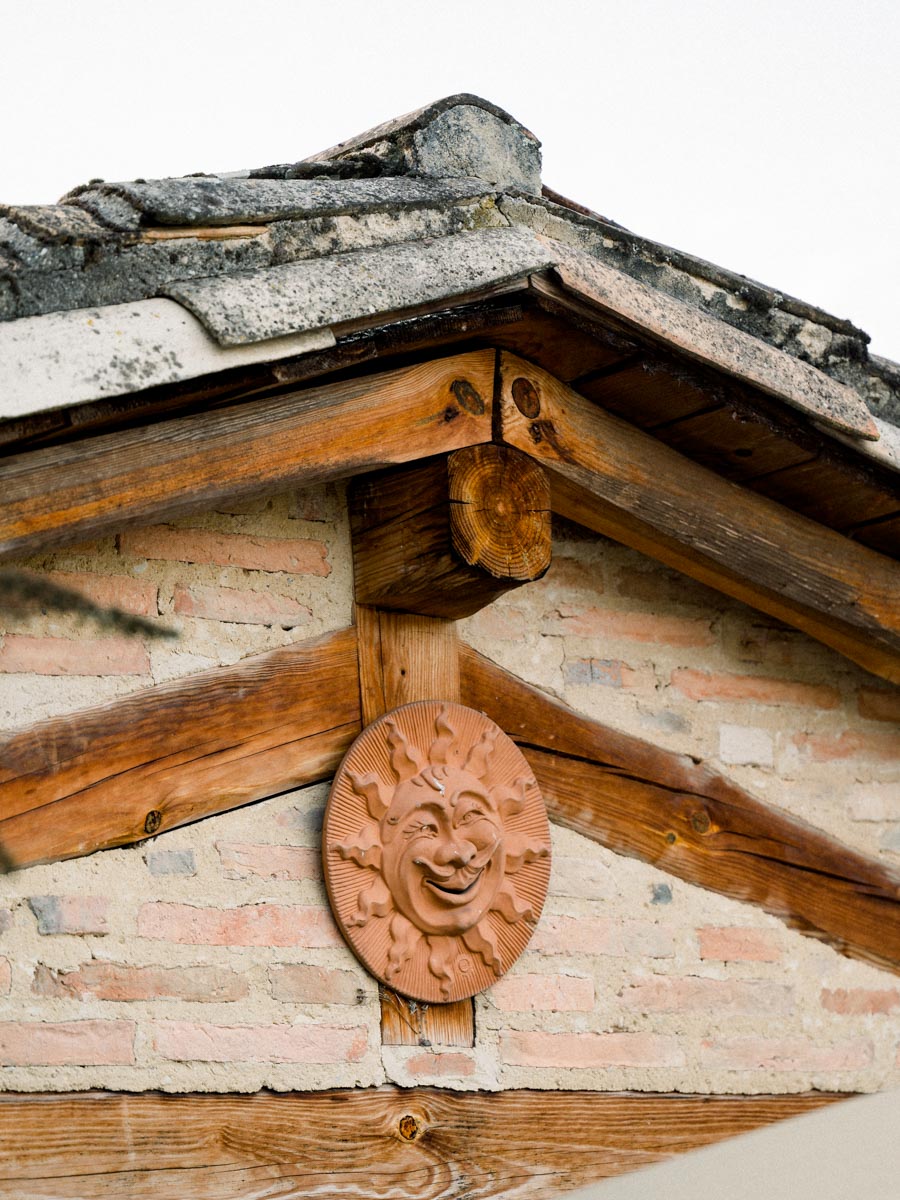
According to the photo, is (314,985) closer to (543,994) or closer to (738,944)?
(543,994)

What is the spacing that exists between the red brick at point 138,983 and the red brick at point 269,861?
19 centimetres

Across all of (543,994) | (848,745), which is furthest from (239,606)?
(848,745)

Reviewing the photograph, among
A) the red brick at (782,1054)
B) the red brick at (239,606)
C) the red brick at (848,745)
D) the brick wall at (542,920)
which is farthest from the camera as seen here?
the red brick at (848,745)

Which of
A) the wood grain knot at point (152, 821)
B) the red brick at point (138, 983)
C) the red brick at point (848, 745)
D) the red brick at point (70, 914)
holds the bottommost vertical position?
the red brick at point (138, 983)

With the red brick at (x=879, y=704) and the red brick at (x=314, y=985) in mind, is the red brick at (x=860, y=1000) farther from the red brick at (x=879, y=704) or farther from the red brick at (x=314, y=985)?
the red brick at (x=314, y=985)

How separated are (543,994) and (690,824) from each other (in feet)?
1.75

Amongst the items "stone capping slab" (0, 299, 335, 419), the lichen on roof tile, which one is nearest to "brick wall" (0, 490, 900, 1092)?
"stone capping slab" (0, 299, 335, 419)

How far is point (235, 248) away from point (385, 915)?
1302mm

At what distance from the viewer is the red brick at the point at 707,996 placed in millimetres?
3111

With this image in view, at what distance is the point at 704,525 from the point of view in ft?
9.93

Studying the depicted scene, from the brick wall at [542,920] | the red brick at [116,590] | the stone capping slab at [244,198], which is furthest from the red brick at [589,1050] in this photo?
the stone capping slab at [244,198]

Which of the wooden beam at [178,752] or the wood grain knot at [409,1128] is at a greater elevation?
the wooden beam at [178,752]

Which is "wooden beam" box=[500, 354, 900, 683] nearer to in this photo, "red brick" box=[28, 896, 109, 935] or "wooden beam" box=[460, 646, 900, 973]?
"wooden beam" box=[460, 646, 900, 973]

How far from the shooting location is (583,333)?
273 centimetres
